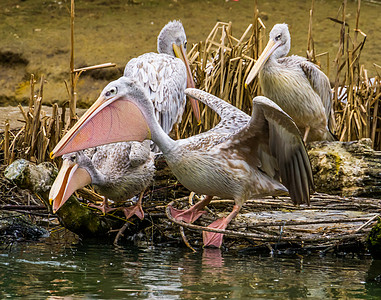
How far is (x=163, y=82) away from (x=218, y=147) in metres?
1.59

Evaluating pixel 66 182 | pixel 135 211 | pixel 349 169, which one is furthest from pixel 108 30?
pixel 66 182

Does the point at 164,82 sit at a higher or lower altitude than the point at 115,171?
higher

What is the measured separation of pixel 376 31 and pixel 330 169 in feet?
24.9

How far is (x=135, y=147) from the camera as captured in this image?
4.84m

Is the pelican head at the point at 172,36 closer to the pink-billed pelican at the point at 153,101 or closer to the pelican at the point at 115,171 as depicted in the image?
the pink-billed pelican at the point at 153,101

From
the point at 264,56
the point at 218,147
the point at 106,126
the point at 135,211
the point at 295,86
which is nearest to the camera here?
the point at 106,126

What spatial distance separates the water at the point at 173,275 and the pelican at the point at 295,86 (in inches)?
83.3

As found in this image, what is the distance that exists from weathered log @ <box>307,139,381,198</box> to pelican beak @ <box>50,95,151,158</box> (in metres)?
1.89

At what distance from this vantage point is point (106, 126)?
3.95m

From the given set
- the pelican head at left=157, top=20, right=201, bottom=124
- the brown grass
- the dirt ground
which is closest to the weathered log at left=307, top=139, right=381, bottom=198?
the brown grass

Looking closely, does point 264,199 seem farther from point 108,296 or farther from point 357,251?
point 108,296

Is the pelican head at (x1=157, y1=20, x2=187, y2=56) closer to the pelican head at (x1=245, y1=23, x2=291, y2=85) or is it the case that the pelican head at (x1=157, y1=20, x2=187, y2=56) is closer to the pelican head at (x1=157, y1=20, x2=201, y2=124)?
the pelican head at (x1=157, y1=20, x2=201, y2=124)

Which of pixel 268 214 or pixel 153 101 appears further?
pixel 153 101

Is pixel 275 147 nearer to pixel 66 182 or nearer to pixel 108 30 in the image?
pixel 66 182
